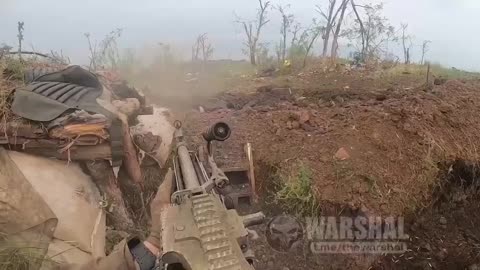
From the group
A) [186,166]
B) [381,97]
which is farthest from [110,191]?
[381,97]

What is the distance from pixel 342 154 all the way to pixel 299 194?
0.55 metres

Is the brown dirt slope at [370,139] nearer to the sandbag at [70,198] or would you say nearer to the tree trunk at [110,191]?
the tree trunk at [110,191]

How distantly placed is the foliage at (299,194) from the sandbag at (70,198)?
161 centimetres

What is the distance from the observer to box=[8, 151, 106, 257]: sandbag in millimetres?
2795

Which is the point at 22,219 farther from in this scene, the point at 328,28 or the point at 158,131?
the point at 328,28

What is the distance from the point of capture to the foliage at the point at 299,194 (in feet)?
13.4

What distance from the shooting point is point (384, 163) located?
4.24 m

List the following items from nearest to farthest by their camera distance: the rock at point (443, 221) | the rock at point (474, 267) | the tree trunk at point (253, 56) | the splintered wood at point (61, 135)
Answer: the splintered wood at point (61, 135)
the rock at point (474, 267)
the rock at point (443, 221)
the tree trunk at point (253, 56)

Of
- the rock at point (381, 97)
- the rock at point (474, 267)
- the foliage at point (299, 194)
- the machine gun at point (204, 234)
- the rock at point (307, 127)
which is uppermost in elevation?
the rock at point (381, 97)

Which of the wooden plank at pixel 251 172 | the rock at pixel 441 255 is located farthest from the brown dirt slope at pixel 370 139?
the rock at pixel 441 255

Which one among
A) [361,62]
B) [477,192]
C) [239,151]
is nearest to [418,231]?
[477,192]

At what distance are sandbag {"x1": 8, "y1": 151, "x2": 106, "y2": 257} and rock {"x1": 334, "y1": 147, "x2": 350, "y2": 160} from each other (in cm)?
Result: 207

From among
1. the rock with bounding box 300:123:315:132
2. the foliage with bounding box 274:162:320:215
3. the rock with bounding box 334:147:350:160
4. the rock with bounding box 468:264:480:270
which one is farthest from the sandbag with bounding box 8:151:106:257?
the rock with bounding box 468:264:480:270

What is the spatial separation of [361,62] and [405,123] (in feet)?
12.8
